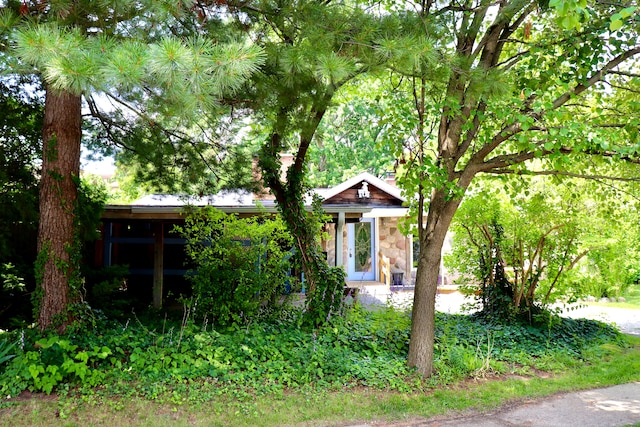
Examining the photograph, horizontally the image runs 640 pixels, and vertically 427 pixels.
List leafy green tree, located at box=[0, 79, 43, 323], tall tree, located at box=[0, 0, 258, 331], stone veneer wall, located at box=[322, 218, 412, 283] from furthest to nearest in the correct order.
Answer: stone veneer wall, located at box=[322, 218, 412, 283] < leafy green tree, located at box=[0, 79, 43, 323] < tall tree, located at box=[0, 0, 258, 331]

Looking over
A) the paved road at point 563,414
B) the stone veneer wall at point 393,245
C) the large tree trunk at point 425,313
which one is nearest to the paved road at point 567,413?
the paved road at point 563,414

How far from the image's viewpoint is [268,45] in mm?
5551

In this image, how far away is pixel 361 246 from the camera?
671 inches

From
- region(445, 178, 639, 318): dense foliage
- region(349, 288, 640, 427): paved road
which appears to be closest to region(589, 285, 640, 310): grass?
region(445, 178, 639, 318): dense foliage

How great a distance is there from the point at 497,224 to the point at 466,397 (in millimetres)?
3766

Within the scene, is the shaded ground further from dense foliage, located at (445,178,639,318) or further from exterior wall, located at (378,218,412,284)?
exterior wall, located at (378,218,412,284)

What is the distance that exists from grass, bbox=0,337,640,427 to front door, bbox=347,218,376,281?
10.6m

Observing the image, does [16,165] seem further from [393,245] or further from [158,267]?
[393,245]

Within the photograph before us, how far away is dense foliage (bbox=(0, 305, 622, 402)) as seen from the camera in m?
5.20

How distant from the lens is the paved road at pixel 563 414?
4.93 metres

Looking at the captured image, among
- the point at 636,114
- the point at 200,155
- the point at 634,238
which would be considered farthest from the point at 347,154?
the point at 636,114

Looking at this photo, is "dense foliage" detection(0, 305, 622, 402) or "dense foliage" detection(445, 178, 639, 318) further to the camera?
"dense foliage" detection(445, 178, 639, 318)

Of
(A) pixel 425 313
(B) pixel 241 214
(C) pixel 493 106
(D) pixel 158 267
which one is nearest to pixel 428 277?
(A) pixel 425 313

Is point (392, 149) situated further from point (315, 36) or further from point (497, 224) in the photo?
point (497, 224)
